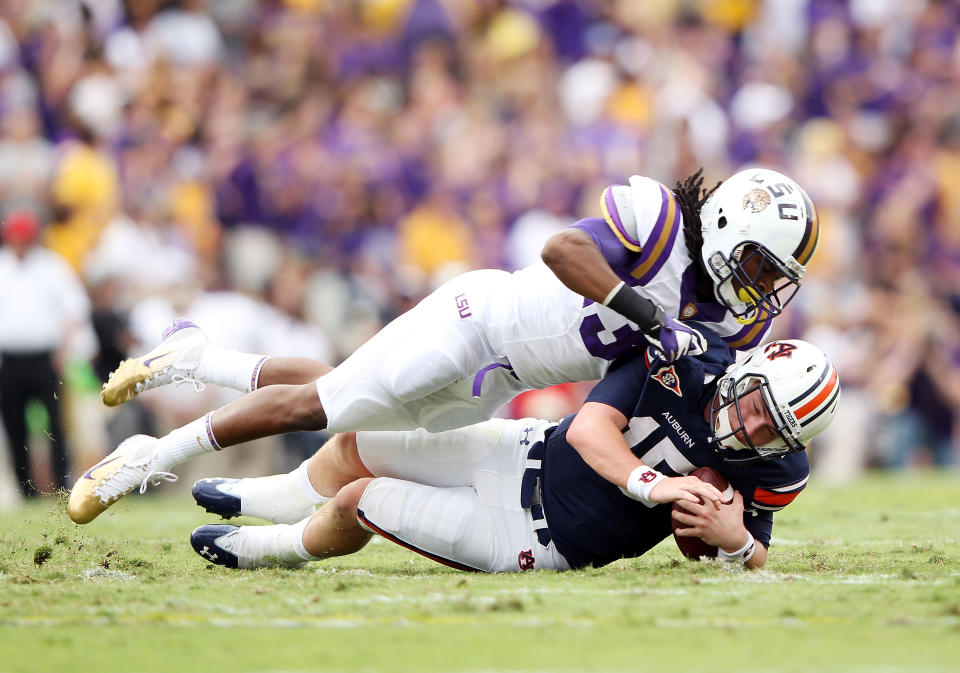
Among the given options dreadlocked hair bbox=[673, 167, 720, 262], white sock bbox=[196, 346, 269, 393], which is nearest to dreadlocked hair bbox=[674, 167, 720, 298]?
dreadlocked hair bbox=[673, 167, 720, 262]

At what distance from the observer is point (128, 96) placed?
1245 centimetres

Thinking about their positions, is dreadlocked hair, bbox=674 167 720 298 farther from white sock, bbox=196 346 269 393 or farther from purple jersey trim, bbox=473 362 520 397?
white sock, bbox=196 346 269 393

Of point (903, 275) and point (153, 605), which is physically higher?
point (903, 275)

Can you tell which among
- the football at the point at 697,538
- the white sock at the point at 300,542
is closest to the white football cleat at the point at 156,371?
the white sock at the point at 300,542

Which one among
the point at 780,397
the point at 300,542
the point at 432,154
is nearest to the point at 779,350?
the point at 780,397

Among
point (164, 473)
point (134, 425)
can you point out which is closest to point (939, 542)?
point (164, 473)

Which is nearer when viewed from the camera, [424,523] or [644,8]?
[424,523]

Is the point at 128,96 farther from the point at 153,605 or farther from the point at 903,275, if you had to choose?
the point at 153,605

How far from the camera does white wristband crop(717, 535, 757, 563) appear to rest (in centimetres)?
488

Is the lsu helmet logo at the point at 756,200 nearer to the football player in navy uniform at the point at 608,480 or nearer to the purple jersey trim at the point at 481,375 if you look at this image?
the football player in navy uniform at the point at 608,480

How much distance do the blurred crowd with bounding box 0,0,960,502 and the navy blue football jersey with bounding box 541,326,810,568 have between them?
17.9 ft

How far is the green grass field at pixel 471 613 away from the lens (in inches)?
137

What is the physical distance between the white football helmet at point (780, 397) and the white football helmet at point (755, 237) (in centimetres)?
31

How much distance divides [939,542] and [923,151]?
7919mm
